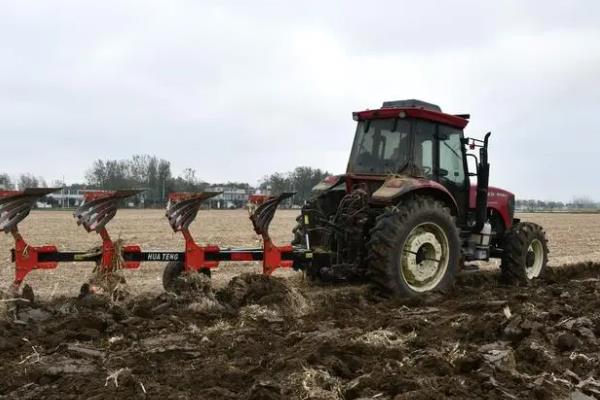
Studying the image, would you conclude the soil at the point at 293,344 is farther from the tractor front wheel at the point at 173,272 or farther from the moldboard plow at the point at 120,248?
the tractor front wheel at the point at 173,272

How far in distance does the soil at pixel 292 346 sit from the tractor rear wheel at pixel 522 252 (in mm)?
1899

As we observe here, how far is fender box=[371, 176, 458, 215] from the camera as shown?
23.6 ft

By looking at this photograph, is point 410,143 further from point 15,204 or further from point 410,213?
point 15,204

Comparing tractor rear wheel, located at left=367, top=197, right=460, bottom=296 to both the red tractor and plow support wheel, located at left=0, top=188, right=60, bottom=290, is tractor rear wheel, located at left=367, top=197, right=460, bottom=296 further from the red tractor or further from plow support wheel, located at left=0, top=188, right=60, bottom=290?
plow support wheel, located at left=0, top=188, right=60, bottom=290

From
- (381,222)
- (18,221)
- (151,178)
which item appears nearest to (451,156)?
(381,222)

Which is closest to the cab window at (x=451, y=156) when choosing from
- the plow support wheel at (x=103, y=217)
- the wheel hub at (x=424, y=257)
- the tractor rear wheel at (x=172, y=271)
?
the wheel hub at (x=424, y=257)

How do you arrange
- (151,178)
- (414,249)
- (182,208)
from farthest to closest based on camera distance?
(151,178) < (414,249) < (182,208)

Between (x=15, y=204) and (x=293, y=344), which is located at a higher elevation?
(x=15, y=204)

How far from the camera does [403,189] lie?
7234 millimetres

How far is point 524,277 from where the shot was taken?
8969mm

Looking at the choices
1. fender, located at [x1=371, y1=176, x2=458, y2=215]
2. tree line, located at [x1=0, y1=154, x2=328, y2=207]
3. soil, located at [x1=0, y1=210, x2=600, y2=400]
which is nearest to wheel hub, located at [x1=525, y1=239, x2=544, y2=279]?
soil, located at [x1=0, y1=210, x2=600, y2=400]

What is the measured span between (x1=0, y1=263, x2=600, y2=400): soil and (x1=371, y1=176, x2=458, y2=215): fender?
47.3 inches

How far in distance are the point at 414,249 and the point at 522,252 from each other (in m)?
2.45

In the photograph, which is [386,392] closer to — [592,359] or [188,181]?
[592,359]
